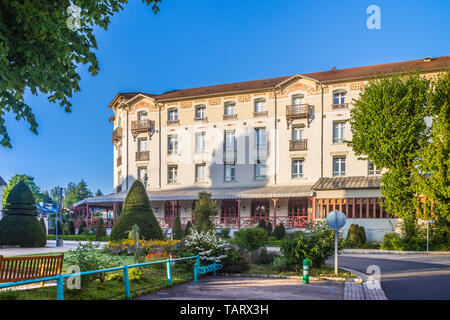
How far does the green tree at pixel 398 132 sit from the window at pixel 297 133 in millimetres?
9066

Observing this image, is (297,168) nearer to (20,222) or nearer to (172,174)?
(172,174)

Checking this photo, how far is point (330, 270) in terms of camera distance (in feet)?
47.5

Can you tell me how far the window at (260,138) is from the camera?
37.3 meters

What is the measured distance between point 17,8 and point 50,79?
1.39 metres

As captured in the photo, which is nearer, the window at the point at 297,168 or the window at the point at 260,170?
the window at the point at 297,168

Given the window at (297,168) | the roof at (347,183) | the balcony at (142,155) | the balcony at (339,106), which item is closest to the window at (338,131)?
the balcony at (339,106)

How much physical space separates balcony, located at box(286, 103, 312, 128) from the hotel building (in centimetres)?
8

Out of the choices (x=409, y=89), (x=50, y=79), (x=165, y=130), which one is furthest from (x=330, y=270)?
(x=165, y=130)

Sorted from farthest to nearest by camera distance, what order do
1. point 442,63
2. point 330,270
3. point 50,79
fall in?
point 442,63 → point 330,270 → point 50,79

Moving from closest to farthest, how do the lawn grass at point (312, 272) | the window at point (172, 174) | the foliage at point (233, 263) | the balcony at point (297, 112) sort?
1. the lawn grass at point (312, 272)
2. the foliage at point (233, 263)
3. the balcony at point (297, 112)
4. the window at point (172, 174)

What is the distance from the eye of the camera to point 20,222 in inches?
991

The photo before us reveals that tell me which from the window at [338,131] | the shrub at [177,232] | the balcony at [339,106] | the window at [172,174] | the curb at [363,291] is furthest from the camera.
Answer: the window at [172,174]

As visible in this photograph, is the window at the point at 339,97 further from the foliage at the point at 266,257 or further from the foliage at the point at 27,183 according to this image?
the foliage at the point at 27,183
